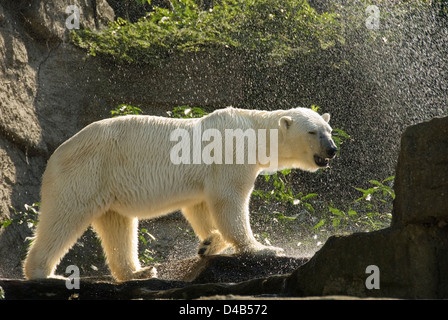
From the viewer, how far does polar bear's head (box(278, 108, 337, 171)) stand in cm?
591

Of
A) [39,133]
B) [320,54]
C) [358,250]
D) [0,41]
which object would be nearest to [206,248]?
[358,250]

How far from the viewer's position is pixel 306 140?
19.5 feet

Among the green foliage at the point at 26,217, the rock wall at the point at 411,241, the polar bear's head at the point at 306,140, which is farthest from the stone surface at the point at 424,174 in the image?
the green foliage at the point at 26,217

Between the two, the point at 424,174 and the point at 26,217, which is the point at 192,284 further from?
the point at 26,217

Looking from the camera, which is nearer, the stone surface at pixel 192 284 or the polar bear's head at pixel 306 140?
the stone surface at pixel 192 284

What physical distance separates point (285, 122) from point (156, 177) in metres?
1.25

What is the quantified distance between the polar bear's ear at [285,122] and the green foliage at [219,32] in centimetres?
311

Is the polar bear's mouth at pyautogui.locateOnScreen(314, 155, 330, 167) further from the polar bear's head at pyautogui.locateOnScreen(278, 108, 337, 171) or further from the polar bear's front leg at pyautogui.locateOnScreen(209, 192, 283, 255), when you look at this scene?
the polar bear's front leg at pyautogui.locateOnScreen(209, 192, 283, 255)

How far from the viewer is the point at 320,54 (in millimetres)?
9469

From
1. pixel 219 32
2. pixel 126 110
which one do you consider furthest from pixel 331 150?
pixel 219 32

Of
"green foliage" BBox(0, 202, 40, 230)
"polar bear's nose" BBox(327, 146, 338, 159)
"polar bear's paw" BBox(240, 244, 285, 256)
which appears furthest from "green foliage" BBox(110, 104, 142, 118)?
"polar bear's paw" BBox(240, 244, 285, 256)

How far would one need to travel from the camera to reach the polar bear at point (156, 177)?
5.47m

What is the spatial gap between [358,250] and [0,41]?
207 inches

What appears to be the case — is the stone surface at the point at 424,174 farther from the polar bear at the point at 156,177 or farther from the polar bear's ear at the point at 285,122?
the polar bear's ear at the point at 285,122
